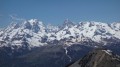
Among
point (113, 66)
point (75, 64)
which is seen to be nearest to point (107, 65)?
point (113, 66)

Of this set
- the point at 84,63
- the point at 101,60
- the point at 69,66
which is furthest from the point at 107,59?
the point at 69,66

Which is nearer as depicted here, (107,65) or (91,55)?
(107,65)

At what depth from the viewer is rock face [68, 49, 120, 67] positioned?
206 ft

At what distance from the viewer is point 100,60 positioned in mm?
64438

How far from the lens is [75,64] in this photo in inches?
2795

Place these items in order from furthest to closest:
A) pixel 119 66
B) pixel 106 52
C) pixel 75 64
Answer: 1. pixel 75 64
2. pixel 106 52
3. pixel 119 66

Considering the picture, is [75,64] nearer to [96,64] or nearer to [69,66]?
[69,66]

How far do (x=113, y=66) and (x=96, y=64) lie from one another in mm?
3604

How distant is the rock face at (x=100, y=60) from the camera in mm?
62722

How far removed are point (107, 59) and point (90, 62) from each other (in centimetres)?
384

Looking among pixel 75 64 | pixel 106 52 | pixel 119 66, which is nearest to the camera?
Result: pixel 119 66

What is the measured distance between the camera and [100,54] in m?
66.2

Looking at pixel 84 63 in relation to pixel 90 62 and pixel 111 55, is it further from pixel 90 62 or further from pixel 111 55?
pixel 111 55

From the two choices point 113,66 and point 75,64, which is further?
point 75,64
